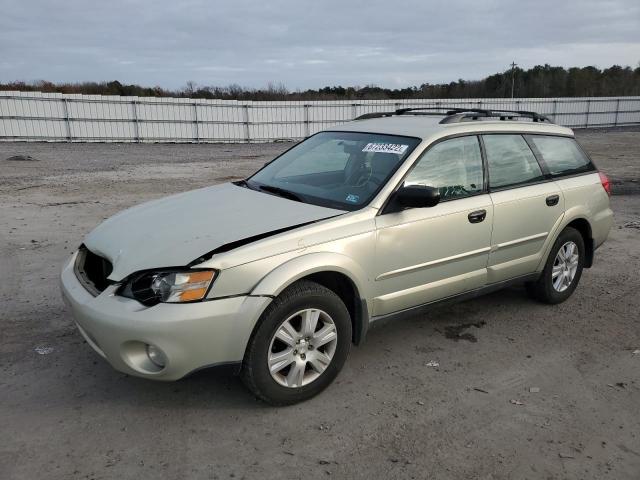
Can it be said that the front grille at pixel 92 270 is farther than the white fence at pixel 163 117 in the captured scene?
No

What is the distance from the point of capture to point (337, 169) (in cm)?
415

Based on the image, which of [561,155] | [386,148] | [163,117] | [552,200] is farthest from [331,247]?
[163,117]

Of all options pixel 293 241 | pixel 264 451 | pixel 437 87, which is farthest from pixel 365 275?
pixel 437 87

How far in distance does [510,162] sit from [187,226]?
2639 mm

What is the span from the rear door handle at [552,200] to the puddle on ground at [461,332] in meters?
1.14

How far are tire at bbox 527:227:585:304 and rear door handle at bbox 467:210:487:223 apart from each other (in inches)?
42.2

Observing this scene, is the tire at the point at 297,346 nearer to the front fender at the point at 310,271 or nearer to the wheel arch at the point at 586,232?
the front fender at the point at 310,271

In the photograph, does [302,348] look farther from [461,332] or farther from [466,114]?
[466,114]

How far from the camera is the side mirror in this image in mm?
3369

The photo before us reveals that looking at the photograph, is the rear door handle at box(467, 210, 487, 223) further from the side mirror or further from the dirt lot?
the dirt lot

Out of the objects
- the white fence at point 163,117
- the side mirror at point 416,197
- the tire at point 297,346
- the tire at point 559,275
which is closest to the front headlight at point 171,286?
the tire at point 297,346

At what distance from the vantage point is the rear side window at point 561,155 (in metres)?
4.66

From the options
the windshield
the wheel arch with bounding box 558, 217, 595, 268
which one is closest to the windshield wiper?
the windshield

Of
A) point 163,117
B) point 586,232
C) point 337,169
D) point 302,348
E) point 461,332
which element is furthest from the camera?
point 163,117
